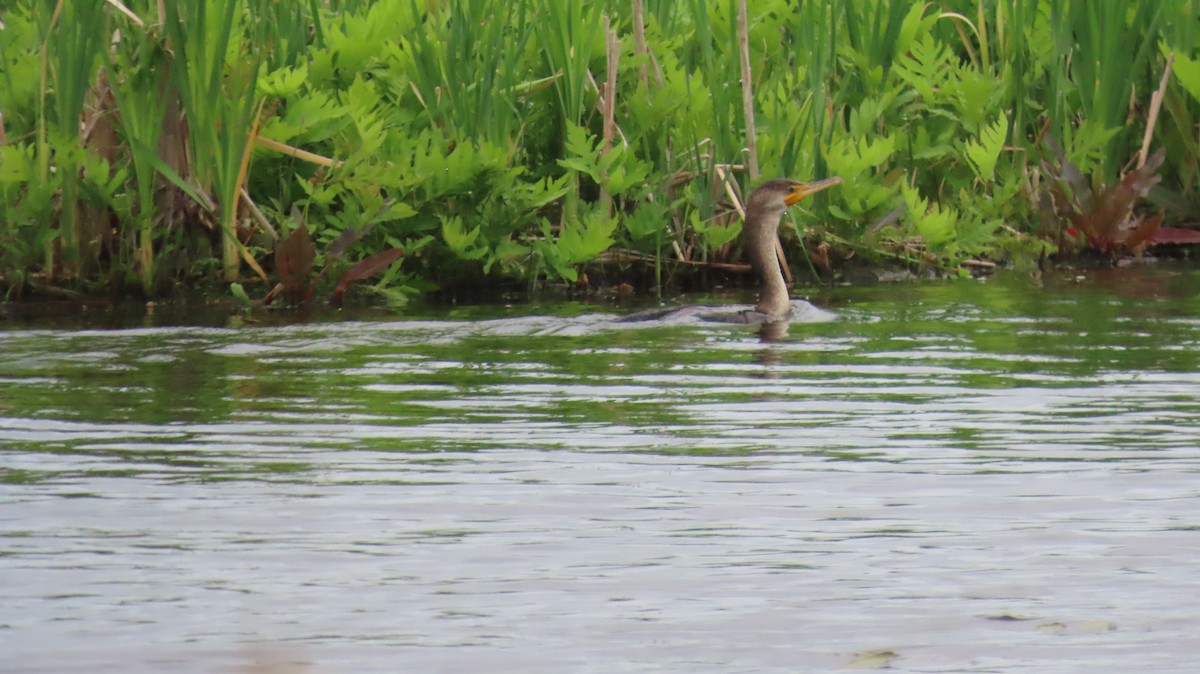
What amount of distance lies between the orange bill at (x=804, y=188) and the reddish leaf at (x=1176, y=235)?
244 centimetres

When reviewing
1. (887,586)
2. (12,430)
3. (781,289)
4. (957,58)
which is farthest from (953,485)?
(957,58)

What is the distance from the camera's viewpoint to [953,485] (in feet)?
14.6

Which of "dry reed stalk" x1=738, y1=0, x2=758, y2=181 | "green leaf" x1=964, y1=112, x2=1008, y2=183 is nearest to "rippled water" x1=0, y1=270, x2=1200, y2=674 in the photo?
"dry reed stalk" x1=738, y1=0, x2=758, y2=181

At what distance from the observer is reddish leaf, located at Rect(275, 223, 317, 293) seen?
846cm

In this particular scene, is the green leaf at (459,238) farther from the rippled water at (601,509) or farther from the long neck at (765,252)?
the rippled water at (601,509)

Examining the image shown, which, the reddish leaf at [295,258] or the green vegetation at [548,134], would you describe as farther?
the green vegetation at [548,134]

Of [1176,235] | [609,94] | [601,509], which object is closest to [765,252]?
[609,94]

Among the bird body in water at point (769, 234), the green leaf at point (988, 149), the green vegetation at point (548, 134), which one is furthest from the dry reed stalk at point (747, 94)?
the green leaf at point (988, 149)

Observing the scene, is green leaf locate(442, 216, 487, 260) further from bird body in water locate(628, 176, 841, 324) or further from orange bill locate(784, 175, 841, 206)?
orange bill locate(784, 175, 841, 206)

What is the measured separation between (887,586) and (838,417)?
201cm

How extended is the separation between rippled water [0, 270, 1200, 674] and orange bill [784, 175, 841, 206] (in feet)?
5.92

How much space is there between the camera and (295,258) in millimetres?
8547

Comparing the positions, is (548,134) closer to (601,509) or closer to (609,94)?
(609,94)

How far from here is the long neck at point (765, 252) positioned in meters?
8.47
